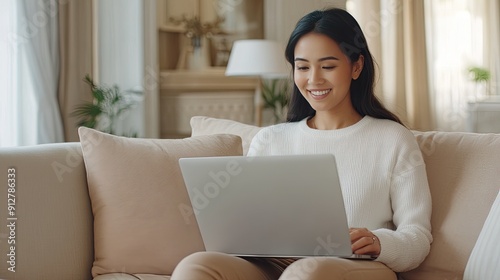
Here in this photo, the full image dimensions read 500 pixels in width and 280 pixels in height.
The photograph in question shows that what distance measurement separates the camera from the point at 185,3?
5719 millimetres

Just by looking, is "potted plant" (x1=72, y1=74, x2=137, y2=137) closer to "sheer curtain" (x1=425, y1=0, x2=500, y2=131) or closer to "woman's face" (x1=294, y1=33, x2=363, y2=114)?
"woman's face" (x1=294, y1=33, x2=363, y2=114)

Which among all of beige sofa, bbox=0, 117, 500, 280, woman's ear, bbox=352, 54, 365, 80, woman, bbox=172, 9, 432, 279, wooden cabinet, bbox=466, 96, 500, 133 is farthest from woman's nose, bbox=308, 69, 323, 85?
wooden cabinet, bbox=466, 96, 500, 133

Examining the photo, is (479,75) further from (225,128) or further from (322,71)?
(322,71)

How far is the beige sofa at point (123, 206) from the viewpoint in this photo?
6.71 ft

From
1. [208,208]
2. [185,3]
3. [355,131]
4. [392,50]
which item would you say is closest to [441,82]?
[392,50]

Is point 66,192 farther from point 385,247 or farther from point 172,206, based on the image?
point 385,247

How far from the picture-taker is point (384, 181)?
6.73 feet

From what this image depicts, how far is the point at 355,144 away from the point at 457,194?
0.99ft

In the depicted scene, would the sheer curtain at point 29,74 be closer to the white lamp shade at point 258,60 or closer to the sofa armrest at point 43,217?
the white lamp shade at point 258,60

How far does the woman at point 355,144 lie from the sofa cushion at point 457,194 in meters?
0.09

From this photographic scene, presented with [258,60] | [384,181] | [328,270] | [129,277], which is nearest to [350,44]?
[384,181]

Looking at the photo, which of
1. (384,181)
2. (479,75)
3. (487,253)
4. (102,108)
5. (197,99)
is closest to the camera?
(487,253)

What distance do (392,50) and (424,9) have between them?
52 centimetres

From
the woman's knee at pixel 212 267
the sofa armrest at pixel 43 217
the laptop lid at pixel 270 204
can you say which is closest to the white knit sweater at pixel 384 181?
the laptop lid at pixel 270 204
